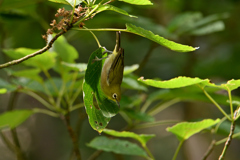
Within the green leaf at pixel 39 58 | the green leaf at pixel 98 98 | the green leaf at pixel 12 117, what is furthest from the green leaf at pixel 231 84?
the green leaf at pixel 12 117

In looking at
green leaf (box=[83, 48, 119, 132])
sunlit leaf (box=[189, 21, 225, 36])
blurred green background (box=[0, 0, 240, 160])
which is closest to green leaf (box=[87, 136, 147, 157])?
green leaf (box=[83, 48, 119, 132])

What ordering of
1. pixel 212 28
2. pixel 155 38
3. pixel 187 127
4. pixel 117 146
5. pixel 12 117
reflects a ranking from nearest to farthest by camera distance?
pixel 155 38, pixel 187 127, pixel 117 146, pixel 12 117, pixel 212 28

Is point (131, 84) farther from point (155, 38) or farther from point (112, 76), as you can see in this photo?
point (155, 38)

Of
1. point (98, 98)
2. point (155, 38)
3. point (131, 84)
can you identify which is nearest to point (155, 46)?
point (131, 84)

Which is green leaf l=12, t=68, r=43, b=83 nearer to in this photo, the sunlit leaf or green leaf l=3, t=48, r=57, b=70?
green leaf l=3, t=48, r=57, b=70

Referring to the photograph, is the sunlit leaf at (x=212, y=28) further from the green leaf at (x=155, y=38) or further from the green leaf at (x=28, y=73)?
the green leaf at (x=155, y=38)

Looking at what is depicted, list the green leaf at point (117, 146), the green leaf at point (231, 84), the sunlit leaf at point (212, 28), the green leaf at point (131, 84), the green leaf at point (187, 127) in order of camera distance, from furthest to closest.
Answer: the sunlit leaf at point (212, 28)
the green leaf at point (131, 84)
the green leaf at point (117, 146)
the green leaf at point (187, 127)
the green leaf at point (231, 84)

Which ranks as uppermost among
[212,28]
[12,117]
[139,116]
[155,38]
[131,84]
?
[212,28]
